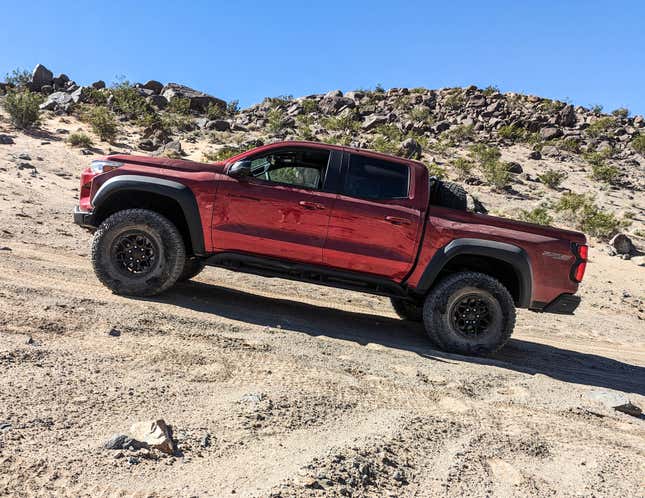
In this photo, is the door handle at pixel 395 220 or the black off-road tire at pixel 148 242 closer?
the door handle at pixel 395 220

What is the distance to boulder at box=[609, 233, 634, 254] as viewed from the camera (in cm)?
1346

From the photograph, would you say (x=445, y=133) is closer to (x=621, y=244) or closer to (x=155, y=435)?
(x=621, y=244)

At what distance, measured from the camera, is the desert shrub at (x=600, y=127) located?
3625cm

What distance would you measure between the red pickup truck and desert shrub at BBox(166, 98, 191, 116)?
2892cm

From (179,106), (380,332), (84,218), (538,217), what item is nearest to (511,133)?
(538,217)

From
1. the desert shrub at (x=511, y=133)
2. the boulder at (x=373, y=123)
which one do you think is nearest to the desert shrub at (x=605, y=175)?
the desert shrub at (x=511, y=133)

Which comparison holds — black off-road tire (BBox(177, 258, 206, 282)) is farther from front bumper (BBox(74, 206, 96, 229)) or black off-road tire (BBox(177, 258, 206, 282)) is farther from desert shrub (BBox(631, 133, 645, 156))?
desert shrub (BBox(631, 133, 645, 156))

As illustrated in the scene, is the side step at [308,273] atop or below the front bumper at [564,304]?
below

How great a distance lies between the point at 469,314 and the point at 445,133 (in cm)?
3195

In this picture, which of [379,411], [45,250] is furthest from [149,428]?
[45,250]

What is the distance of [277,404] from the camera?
308 cm

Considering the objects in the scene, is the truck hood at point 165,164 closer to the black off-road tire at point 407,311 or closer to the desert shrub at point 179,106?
the black off-road tire at point 407,311

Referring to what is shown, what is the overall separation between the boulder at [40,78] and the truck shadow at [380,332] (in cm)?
3441

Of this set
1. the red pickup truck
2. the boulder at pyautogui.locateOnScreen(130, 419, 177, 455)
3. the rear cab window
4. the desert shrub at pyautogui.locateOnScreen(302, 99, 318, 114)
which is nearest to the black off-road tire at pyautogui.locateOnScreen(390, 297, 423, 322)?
the red pickup truck
